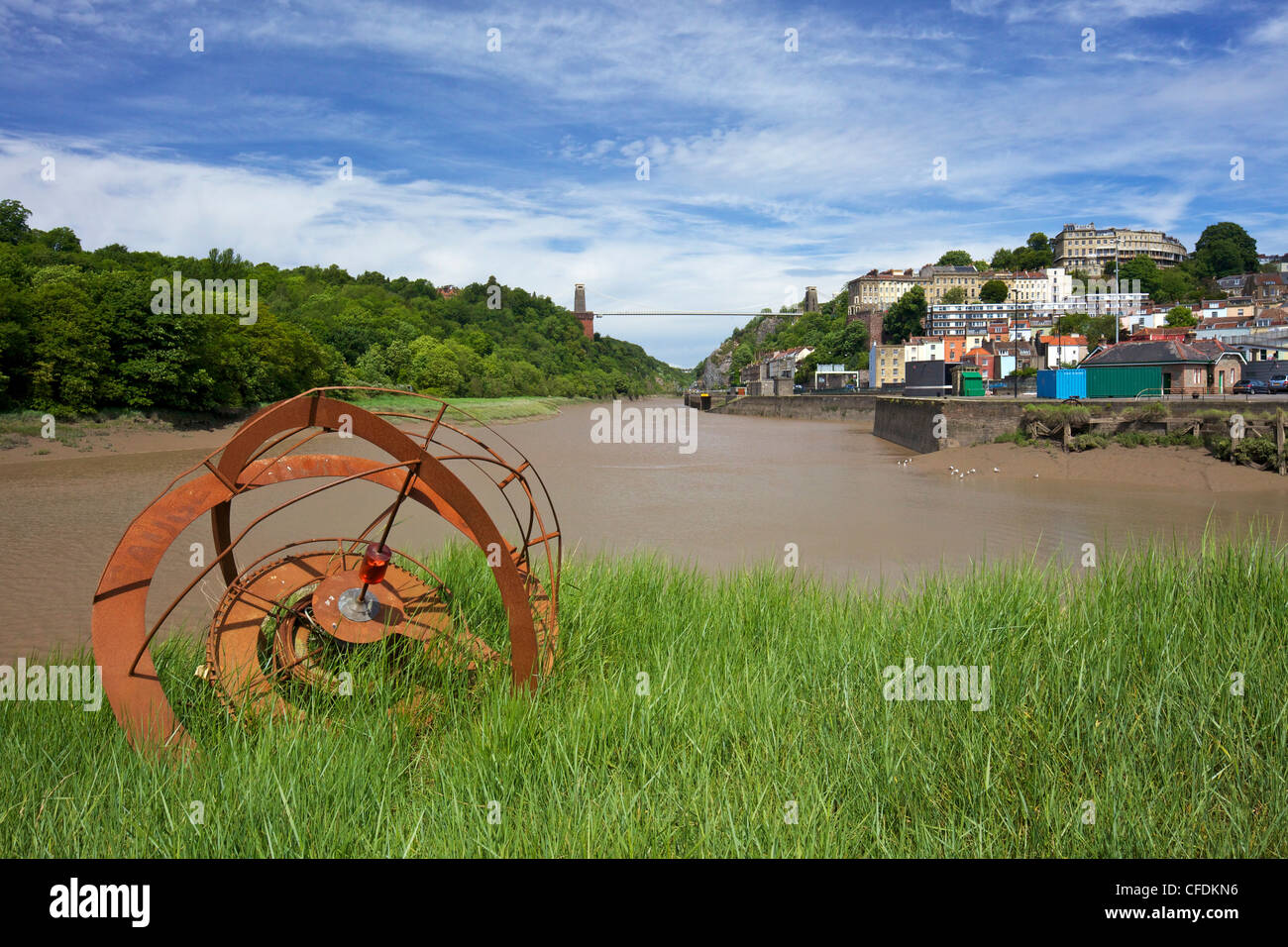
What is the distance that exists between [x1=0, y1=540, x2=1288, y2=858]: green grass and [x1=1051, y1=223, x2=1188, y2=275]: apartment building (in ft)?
621

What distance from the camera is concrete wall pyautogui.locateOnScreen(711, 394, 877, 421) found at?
76.6 meters

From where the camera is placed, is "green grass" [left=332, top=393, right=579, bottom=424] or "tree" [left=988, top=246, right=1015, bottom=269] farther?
"tree" [left=988, top=246, right=1015, bottom=269]

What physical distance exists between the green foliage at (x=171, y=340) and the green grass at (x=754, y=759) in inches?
1353

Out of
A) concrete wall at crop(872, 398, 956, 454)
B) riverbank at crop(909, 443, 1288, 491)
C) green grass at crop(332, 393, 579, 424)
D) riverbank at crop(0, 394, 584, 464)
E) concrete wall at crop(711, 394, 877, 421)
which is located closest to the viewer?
riverbank at crop(909, 443, 1288, 491)

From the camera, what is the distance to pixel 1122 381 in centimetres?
3828

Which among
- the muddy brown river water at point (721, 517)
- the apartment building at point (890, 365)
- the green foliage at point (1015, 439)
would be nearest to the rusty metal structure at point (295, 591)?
the muddy brown river water at point (721, 517)

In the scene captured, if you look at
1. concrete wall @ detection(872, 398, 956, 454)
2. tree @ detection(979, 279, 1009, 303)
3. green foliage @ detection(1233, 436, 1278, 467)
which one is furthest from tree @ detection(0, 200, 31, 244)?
tree @ detection(979, 279, 1009, 303)

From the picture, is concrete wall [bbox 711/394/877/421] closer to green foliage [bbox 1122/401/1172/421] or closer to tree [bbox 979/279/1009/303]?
green foliage [bbox 1122/401/1172/421]

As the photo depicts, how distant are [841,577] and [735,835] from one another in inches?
369

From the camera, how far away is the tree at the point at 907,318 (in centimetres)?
12256

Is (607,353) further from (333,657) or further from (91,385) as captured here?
(333,657)

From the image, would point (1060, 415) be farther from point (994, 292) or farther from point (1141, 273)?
point (1141, 273)

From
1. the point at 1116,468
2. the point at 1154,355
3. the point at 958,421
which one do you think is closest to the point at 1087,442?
the point at 1116,468
